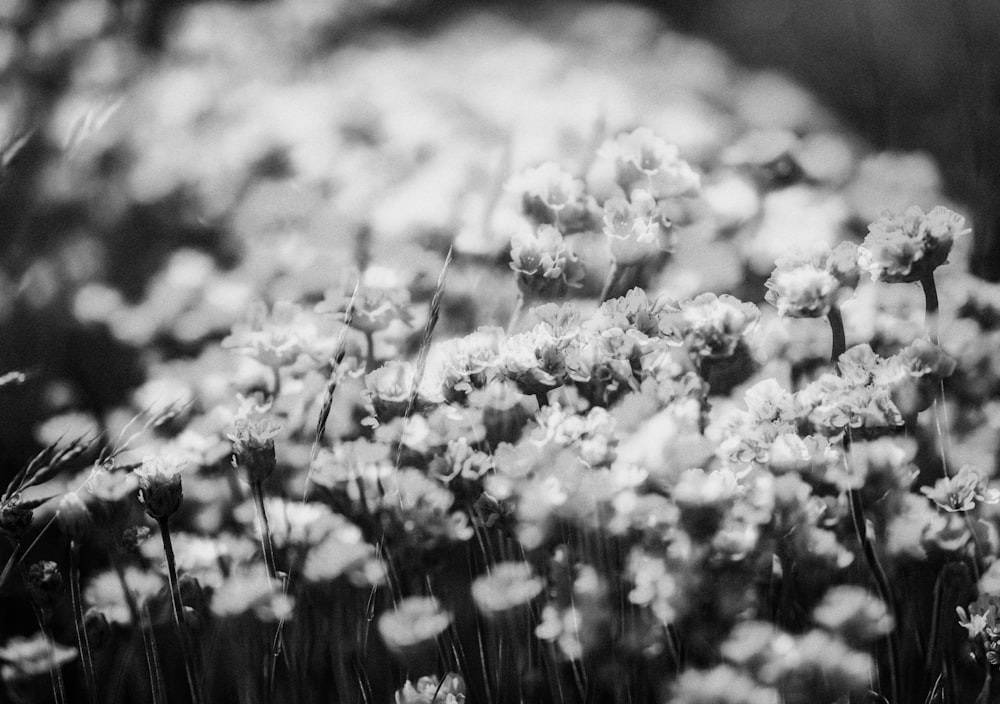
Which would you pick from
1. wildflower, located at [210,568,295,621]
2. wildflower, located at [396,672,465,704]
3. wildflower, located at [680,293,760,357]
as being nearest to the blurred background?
wildflower, located at [680,293,760,357]

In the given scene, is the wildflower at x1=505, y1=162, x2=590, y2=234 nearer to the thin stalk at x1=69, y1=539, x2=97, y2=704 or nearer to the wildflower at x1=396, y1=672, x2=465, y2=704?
the wildflower at x1=396, y1=672, x2=465, y2=704

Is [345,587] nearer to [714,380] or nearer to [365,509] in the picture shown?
[365,509]

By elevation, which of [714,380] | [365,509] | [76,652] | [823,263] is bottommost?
[76,652]

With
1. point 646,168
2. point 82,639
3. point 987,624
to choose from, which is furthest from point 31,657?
point 987,624

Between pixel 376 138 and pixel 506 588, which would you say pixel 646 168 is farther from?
pixel 506 588

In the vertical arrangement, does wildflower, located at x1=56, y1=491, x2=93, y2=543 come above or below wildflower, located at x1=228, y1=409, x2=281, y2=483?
below

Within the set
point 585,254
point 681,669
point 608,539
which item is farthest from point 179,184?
point 681,669

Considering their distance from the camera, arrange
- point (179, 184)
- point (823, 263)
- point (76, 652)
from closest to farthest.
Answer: point (823, 263) < point (76, 652) < point (179, 184)
